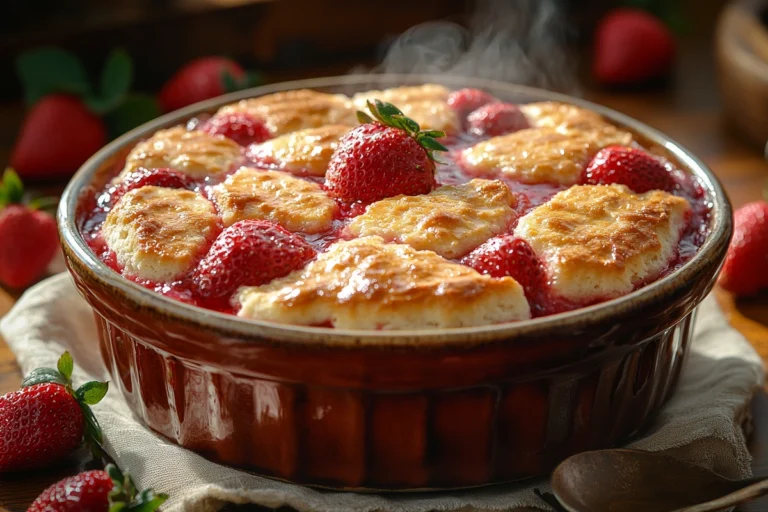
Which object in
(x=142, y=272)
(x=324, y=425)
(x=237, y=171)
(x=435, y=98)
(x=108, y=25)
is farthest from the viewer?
(x=108, y=25)

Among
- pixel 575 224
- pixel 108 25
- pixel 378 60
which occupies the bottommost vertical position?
pixel 378 60

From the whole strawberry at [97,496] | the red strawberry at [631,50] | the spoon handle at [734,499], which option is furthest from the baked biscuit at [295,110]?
the red strawberry at [631,50]

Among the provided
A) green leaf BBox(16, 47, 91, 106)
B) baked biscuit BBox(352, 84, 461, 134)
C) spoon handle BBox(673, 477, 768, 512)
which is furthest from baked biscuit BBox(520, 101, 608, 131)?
green leaf BBox(16, 47, 91, 106)

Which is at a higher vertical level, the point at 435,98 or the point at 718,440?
the point at 435,98

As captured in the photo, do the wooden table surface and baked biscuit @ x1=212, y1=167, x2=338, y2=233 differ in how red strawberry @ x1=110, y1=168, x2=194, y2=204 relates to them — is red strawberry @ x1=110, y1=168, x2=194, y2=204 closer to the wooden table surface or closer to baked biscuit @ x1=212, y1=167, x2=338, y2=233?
baked biscuit @ x1=212, y1=167, x2=338, y2=233

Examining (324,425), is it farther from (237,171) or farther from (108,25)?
(108,25)

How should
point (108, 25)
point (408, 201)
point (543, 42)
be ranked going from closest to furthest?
point (408, 201)
point (108, 25)
point (543, 42)

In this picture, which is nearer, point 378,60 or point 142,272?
point 142,272

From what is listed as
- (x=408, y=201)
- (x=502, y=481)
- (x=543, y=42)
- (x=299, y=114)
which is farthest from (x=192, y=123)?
(x=543, y=42)
